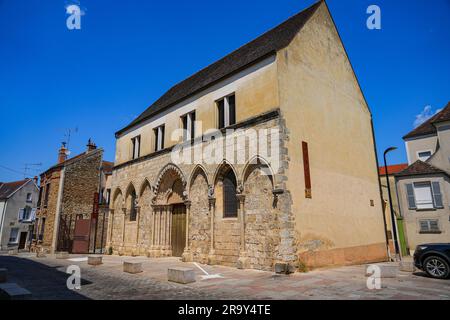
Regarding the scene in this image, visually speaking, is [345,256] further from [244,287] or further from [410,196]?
[410,196]

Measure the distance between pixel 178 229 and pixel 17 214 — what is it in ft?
96.8

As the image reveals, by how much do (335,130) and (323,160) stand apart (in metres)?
2.18

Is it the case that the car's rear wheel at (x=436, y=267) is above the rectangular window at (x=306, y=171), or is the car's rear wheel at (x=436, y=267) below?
below

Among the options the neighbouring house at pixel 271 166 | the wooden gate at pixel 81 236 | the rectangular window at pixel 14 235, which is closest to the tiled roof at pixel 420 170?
the neighbouring house at pixel 271 166

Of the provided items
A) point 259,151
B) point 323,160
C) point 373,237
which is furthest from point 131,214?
point 373,237

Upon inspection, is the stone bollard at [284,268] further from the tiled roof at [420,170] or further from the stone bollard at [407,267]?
the tiled roof at [420,170]

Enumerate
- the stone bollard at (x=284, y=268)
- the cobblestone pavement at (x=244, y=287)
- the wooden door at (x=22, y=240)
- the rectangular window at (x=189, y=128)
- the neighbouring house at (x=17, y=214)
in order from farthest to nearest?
the wooden door at (x=22, y=240) < the neighbouring house at (x=17, y=214) < the rectangular window at (x=189, y=128) < the stone bollard at (x=284, y=268) < the cobblestone pavement at (x=244, y=287)

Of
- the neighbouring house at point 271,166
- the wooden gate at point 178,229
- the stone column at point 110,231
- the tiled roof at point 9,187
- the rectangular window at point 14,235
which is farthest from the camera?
the tiled roof at point 9,187

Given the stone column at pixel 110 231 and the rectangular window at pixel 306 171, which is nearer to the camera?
the rectangular window at pixel 306 171

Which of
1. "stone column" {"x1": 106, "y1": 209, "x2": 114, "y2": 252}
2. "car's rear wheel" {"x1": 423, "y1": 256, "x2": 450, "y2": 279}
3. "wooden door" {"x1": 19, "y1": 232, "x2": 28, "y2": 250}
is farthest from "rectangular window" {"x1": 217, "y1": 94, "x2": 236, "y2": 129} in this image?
"wooden door" {"x1": 19, "y1": 232, "x2": 28, "y2": 250}

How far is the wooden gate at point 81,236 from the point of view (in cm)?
2209

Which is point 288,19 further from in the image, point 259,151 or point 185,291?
point 185,291
